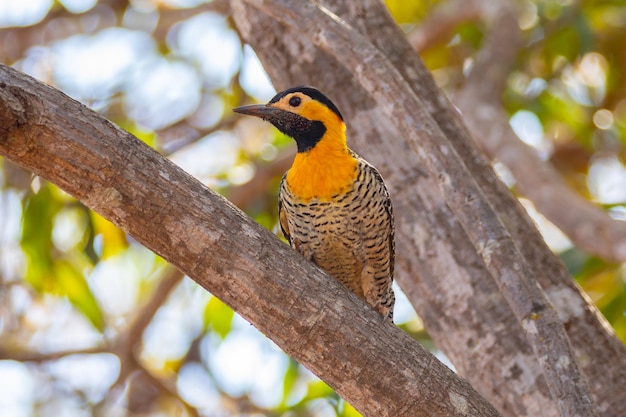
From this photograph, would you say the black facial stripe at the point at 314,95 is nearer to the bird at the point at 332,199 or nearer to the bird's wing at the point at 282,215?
the bird at the point at 332,199

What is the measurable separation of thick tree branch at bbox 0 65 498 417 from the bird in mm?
1244

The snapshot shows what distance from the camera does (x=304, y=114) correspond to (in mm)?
4293

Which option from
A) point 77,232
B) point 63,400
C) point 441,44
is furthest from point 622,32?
point 63,400

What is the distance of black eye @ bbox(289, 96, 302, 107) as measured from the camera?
4.26 m

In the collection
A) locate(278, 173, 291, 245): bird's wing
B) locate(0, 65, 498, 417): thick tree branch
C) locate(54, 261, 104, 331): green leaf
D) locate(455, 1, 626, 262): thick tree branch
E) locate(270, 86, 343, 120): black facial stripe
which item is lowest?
locate(54, 261, 104, 331): green leaf

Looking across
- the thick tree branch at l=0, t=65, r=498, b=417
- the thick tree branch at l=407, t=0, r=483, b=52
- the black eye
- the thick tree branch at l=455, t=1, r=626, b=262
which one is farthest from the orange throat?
the thick tree branch at l=407, t=0, r=483, b=52

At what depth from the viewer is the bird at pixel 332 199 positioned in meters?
4.12

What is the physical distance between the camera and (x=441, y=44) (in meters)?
7.42

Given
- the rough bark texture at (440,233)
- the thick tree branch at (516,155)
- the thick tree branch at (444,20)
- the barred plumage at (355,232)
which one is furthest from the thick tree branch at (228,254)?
the thick tree branch at (444,20)

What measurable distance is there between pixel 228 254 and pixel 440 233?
1.60 meters

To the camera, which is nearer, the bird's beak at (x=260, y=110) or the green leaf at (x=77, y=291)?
the bird's beak at (x=260, y=110)

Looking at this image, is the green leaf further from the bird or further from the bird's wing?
the bird

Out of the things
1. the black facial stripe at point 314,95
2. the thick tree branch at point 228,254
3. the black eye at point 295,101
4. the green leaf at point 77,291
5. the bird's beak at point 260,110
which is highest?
the thick tree branch at point 228,254

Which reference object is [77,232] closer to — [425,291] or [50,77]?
[50,77]
